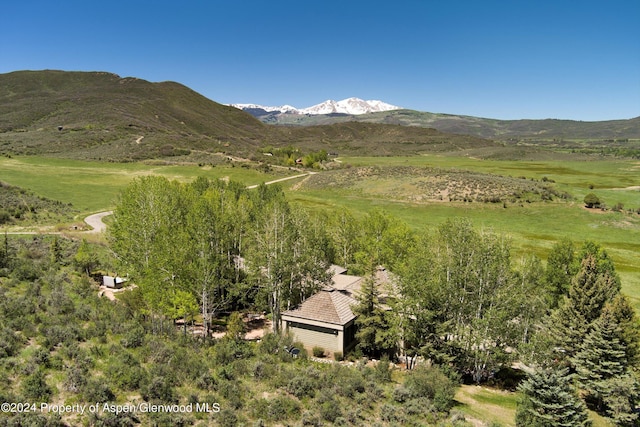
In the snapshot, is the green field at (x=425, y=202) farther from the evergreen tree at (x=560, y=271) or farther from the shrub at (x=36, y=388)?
the shrub at (x=36, y=388)

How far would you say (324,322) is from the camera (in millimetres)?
28297

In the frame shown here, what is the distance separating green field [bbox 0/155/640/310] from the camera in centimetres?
6512

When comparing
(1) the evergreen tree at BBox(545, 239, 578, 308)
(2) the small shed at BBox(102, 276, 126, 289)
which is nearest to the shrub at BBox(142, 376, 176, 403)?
(2) the small shed at BBox(102, 276, 126, 289)

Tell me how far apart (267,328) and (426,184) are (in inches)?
3146

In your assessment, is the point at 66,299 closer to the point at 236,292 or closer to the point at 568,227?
the point at 236,292

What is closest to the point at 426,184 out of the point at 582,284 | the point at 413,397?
the point at 582,284

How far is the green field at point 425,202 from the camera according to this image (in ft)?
214

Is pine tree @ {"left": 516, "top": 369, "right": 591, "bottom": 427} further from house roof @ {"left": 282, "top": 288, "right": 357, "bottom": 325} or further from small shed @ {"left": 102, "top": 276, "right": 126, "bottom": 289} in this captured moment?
small shed @ {"left": 102, "top": 276, "right": 126, "bottom": 289}

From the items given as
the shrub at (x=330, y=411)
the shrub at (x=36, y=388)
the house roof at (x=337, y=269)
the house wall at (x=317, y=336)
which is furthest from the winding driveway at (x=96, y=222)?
the shrub at (x=330, y=411)

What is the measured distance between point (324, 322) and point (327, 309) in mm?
1029

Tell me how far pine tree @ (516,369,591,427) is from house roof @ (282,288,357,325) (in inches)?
472

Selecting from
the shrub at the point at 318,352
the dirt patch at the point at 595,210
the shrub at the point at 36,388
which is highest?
the shrub at the point at 36,388

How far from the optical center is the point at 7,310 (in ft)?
68.2

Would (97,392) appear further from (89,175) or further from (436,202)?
(89,175)
